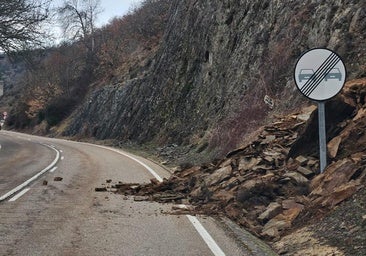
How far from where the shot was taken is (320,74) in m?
7.64

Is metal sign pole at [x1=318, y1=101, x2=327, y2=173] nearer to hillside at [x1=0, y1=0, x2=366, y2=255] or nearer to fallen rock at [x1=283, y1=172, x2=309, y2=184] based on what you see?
hillside at [x1=0, y1=0, x2=366, y2=255]

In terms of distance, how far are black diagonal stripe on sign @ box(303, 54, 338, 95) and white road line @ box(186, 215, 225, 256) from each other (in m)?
2.80

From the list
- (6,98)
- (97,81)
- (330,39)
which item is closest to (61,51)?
(97,81)

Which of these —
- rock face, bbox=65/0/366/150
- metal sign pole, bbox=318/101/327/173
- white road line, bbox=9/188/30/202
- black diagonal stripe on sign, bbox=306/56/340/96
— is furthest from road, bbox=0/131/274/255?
rock face, bbox=65/0/366/150

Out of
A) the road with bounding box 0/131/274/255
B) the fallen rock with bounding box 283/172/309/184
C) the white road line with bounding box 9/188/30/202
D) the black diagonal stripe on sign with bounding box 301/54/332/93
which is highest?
the black diagonal stripe on sign with bounding box 301/54/332/93

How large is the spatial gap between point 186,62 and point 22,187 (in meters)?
19.0

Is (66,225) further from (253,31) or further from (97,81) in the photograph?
(97,81)

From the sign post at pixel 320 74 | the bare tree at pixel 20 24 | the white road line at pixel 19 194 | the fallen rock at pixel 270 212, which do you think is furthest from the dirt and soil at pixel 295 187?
the bare tree at pixel 20 24

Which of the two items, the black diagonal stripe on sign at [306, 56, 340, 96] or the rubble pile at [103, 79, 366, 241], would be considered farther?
the black diagonal stripe on sign at [306, 56, 340, 96]

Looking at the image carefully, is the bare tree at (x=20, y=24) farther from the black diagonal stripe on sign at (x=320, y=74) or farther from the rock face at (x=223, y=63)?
the black diagonal stripe on sign at (x=320, y=74)

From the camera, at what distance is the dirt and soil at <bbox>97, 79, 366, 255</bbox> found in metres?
6.42

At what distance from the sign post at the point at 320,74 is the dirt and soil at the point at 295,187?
46.7 inches

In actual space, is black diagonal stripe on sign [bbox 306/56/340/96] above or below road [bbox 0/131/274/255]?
above

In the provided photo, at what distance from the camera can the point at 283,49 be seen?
17.8 metres
